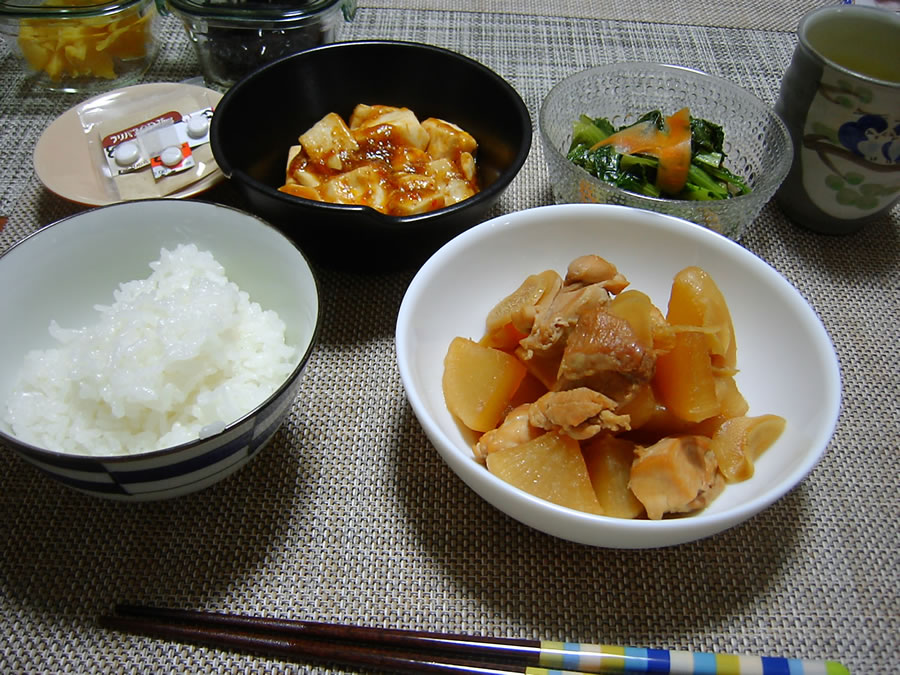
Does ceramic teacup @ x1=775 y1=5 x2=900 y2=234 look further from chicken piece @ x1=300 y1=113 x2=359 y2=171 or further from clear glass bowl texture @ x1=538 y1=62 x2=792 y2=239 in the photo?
chicken piece @ x1=300 y1=113 x2=359 y2=171

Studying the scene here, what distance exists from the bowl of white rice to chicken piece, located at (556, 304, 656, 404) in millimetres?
458

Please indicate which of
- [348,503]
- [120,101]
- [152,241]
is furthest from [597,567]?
[120,101]

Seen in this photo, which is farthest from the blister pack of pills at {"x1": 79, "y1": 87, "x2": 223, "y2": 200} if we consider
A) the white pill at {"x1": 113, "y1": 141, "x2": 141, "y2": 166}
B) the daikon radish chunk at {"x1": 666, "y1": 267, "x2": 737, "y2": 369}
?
the daikon radish chunk at {"x1": 666, "y1": 267, "x2": 737, "y2": 369}

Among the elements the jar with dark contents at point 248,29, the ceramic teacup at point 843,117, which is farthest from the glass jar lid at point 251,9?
the ceramic teacup at point 843,117

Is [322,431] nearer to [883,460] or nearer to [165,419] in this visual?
[165,419]

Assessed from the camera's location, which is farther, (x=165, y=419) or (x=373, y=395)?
(x=373, y=395)

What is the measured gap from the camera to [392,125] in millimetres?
1678

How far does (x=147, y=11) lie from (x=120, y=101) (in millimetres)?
412

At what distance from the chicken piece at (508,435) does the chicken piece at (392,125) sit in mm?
926

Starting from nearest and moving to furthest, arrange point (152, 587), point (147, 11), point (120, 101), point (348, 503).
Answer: point (152, 587), point (348, 503), point (120, 101), point (147, 11)

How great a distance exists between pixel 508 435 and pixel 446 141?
0.96 m

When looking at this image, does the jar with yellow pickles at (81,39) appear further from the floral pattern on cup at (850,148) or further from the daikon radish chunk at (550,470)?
the floral pattern on cup at (850,148)

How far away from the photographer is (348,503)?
1190mm

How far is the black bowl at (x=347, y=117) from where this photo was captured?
133 cm
